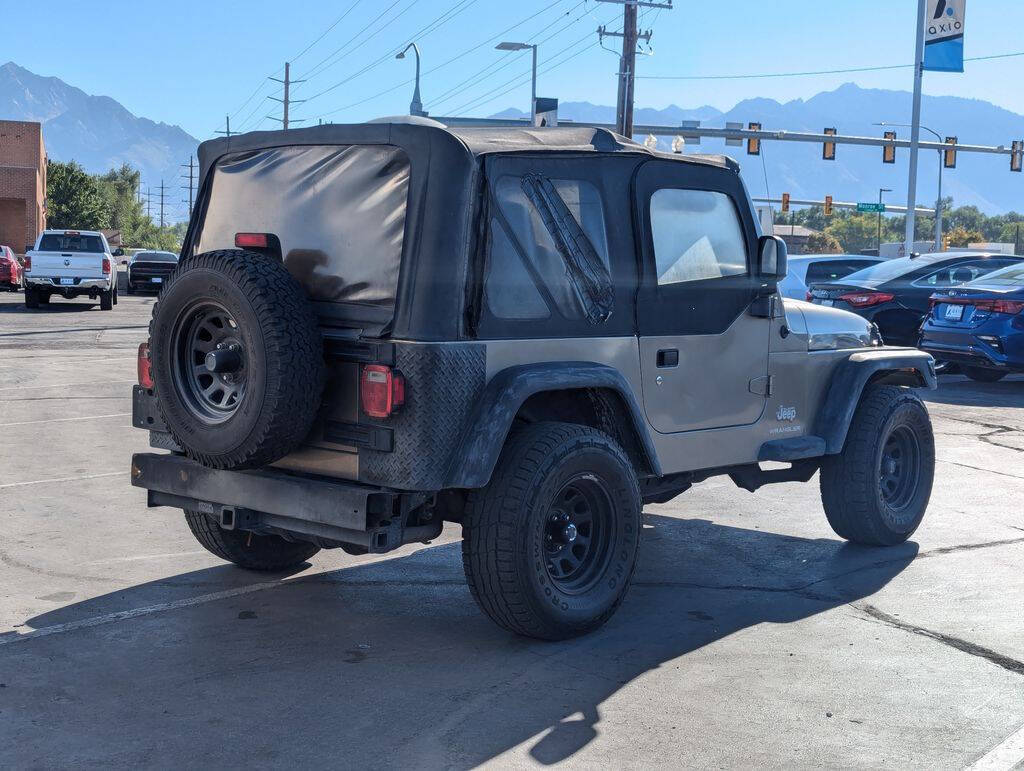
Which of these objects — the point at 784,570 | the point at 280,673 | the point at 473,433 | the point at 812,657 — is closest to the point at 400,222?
the point at 473,433

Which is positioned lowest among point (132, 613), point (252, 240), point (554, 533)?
point (132, 613)

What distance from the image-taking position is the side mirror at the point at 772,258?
6129 millimetres

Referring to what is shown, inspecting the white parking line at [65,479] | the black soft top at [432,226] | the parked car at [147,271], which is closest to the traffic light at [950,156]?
the parked car at [147,271]

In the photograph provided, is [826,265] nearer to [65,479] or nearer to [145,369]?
[65,479]

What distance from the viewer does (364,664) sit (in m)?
4.87

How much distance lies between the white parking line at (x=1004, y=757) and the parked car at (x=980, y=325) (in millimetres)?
10830

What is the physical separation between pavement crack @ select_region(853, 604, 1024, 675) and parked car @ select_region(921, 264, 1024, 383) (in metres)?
9.34

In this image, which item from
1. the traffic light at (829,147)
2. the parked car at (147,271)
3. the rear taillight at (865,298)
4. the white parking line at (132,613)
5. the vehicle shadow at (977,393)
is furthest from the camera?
the traffic light at (829,147)

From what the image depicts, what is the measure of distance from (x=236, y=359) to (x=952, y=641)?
325 centimetres

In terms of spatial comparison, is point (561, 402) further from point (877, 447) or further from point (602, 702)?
point (877, 447)

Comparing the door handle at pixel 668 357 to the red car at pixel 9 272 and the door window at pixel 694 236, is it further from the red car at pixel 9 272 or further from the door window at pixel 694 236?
the red car at pixel 9 272

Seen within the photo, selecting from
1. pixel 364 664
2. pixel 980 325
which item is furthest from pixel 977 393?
pixel 364 664

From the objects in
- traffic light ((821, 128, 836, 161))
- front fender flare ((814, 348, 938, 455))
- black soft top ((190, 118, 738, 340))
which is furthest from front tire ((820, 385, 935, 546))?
traffic light ((821, 128, 836, 161))

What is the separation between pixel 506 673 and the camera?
15.7 feet
